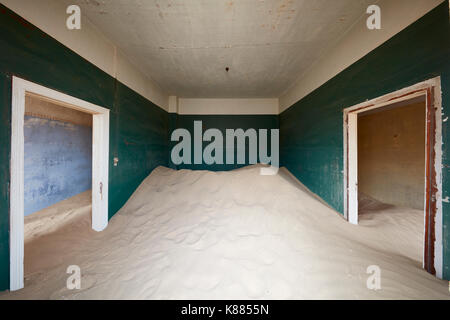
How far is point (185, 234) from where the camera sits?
245 centimetres

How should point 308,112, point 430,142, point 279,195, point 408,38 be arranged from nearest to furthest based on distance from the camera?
point 430,142 → point 408,38 → point 279,195 → point 308,112

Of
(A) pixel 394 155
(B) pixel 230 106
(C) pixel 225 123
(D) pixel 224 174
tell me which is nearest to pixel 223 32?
(D) pixel 224 174

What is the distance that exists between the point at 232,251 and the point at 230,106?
17.4 ft

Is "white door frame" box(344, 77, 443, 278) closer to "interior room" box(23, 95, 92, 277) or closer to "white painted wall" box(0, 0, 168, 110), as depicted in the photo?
"white painted wall" box(0, 0, 168, 110)

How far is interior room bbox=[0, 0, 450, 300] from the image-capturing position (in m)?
1.62

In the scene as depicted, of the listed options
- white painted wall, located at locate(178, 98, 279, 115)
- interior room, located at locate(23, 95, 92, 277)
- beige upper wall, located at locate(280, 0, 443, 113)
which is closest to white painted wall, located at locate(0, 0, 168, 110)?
interior room, located at locate(23, 95, 92, 277)

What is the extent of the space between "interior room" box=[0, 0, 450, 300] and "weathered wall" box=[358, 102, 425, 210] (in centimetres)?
3

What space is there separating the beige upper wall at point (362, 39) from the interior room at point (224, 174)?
0.07 ft

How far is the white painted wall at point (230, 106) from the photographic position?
632cm

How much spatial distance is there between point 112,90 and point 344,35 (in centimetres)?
415

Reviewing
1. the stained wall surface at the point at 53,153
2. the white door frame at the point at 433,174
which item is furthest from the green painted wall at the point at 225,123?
the white door frame at the point at 433,174
